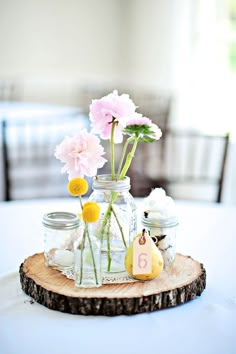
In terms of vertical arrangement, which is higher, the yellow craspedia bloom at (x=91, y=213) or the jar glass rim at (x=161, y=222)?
the yellow craspedia bloom at (x=91, y=213)

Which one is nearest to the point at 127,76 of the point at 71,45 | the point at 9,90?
the point at 71,45

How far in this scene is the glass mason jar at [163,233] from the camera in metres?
1.20

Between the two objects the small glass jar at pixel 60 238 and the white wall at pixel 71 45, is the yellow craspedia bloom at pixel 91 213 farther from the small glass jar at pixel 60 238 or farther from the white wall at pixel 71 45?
the white wall at pixel 71 45

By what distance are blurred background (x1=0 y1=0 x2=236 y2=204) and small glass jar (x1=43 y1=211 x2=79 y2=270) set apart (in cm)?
114

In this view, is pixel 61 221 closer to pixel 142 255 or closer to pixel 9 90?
pixel 142 255

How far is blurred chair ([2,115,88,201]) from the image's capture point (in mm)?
3238

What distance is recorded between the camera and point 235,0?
3.80 m

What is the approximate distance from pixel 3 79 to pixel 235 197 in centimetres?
235

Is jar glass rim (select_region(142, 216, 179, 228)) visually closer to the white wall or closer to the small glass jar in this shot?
the small glass jar

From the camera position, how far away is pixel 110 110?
1.13m

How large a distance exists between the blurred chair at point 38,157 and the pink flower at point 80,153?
206cm

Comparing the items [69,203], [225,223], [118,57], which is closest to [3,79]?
[118,57]

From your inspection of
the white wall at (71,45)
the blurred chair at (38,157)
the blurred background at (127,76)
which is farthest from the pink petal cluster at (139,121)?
the white wall at (71,45)

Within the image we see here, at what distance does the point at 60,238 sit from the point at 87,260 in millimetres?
118
